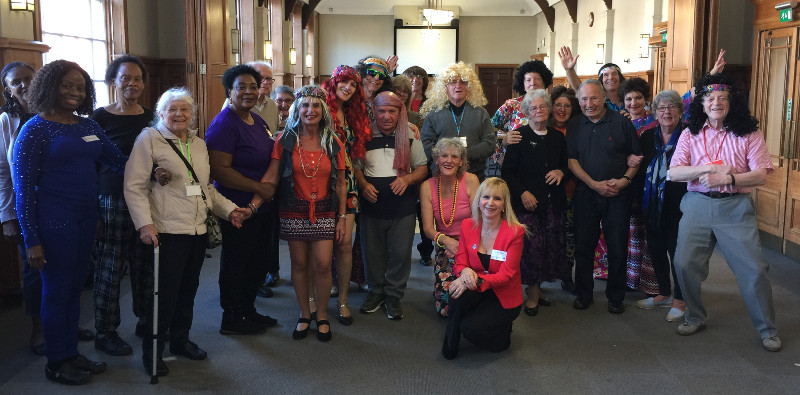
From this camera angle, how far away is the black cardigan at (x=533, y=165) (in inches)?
166

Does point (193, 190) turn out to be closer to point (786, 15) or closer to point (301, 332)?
point (301, 332)

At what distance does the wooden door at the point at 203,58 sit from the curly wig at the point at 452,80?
11.9 ft

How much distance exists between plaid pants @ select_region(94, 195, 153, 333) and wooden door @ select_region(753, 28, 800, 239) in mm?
5478

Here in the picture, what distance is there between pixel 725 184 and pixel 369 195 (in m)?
1.97

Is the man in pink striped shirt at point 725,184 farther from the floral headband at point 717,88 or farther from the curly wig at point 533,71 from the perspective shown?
the curly wig at point 533,71

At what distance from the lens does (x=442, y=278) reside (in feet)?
13.5

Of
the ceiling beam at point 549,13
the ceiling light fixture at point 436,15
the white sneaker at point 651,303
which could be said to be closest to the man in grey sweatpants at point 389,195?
the white sneaker at point 651,303

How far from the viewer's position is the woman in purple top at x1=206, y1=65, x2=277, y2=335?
354 cm

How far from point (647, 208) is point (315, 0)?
47.4ft

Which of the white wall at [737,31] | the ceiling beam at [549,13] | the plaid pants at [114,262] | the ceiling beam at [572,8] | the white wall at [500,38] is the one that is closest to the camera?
the plaid pants at [114,262]

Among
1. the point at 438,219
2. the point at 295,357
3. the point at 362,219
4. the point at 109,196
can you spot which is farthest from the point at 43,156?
the point at 438,219

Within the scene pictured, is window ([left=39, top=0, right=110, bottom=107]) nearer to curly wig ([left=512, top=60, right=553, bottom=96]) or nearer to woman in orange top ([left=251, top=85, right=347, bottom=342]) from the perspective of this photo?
woman in orange top ([left=251, top=85, right=347, bottom=342])

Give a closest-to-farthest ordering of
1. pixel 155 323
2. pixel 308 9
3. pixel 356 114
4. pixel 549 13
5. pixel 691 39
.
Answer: pixel 155 323 → pixel 356 114 → pixel 691 39 → pixel 308 9 → pixel 549 13

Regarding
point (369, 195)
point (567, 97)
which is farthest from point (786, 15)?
point (369, 195)
